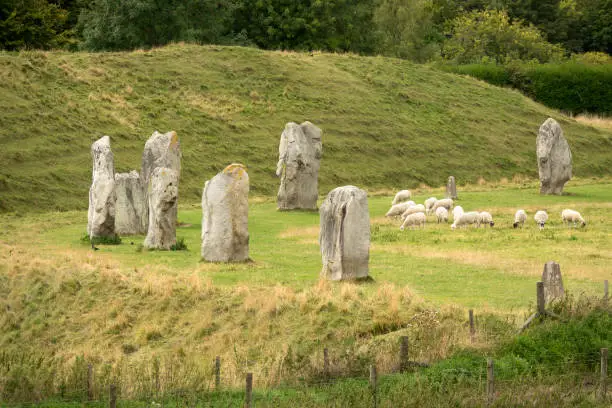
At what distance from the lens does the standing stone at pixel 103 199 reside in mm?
32406

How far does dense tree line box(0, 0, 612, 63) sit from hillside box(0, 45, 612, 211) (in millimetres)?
6107

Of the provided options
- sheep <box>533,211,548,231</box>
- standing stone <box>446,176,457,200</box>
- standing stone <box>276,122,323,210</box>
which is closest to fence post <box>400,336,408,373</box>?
sheep <box>533,211,548,231</box>

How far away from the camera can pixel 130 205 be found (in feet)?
115

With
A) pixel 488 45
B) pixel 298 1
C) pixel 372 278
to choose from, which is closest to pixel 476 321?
pixel 372 278

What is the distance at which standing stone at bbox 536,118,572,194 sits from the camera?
1831 inches

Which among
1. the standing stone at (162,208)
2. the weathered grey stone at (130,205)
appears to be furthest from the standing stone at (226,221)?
the weathered grey stone at (130,205)

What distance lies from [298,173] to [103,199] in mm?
12098

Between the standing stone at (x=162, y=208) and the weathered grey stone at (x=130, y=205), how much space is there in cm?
424

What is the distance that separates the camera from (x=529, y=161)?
223 feet

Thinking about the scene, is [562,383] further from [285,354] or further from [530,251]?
[530,251]

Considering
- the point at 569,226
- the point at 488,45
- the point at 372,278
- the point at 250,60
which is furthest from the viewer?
the point at 488,45

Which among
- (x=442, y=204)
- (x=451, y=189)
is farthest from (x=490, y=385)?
(x=451, y=189)

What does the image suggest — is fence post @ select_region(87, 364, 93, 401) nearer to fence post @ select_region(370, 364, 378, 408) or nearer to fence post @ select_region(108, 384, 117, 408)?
fence post @ select_region(108, 384, 117, 408)

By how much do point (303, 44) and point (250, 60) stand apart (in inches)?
604
